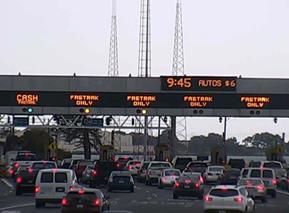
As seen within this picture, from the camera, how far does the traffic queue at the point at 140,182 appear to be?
3061 cm

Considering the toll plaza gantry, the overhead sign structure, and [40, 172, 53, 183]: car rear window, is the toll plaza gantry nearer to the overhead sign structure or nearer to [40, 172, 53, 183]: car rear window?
the overhead sign structure

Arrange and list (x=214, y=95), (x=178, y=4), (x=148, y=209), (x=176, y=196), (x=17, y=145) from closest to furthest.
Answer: (x=148, y=209)
(x=176, y=196)
(x=214, y=95)
(x=178, y=4)
(x=17, y=145)

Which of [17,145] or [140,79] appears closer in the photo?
[140,79]

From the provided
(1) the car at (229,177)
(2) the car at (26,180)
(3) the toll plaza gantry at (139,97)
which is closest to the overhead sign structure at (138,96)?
(3) the toll plaza gantry at (139,97)

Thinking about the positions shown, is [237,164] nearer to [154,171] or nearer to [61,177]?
[154,171]

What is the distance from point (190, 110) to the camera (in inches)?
→ 2125

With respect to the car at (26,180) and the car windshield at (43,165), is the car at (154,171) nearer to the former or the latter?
the car windshield at (43,165)

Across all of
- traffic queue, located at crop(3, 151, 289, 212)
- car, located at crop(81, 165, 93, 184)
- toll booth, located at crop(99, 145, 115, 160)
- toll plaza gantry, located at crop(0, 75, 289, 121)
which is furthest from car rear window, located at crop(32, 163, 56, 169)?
toll booth, located at crop(99, 145, 115, 160)

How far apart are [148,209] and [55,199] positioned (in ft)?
13.6

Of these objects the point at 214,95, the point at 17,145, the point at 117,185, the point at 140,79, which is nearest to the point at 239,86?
the point at 214,95

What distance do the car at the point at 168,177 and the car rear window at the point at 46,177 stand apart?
21541mm

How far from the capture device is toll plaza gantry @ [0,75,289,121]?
53188mm

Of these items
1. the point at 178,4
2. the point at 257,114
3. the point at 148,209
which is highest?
the point at 178,4

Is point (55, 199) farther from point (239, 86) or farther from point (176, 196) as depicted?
point (239, 86)
